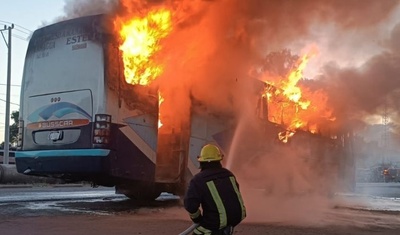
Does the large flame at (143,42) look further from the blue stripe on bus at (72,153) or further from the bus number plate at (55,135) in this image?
the bus number plate at (55,135)

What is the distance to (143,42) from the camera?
10.5 metres

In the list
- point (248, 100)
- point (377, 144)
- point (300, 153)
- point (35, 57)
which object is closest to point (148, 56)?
point (35, 57)

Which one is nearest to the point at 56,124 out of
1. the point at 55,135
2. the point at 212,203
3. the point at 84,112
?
the point at 55,135

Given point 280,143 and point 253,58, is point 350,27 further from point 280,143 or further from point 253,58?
point 280,143

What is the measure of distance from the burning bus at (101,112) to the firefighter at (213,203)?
221 inches

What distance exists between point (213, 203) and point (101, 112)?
584cm

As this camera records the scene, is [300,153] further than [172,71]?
Yes

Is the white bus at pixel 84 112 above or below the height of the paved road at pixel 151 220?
above

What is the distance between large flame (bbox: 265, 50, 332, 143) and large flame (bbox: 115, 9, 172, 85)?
4.25 m

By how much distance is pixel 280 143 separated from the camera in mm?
14383

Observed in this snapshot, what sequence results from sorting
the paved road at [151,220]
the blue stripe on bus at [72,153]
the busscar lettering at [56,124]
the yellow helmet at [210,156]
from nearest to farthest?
the yellow helmet at [210,156] < the paved road at [151,220] < the blue stripe on bus at [72,153] < the busscar lettering at [56,124]

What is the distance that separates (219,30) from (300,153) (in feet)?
18.4

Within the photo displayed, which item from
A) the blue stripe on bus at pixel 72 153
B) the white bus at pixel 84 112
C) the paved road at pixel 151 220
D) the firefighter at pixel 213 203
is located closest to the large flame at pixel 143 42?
the white bus at pixel 84 112

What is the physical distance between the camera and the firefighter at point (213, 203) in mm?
4289
